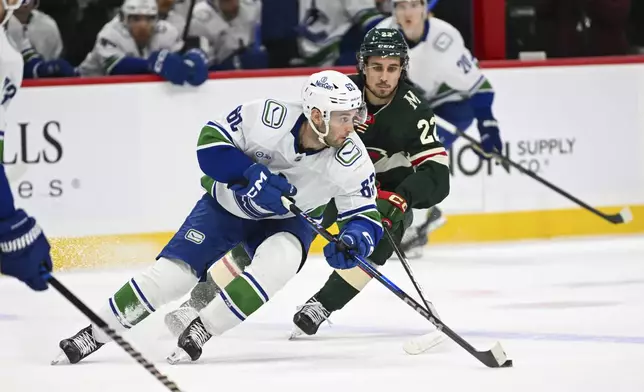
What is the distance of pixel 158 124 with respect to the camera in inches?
271

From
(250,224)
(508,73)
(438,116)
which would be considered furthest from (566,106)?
(250,224)

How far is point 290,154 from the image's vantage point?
4367mm

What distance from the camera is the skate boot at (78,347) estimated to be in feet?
13.9

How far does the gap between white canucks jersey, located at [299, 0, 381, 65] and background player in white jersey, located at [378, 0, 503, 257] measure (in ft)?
1.92

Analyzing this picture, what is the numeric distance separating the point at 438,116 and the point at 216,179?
9.75 feet

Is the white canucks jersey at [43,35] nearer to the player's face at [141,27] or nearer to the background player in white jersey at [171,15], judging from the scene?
the player's face at [141,27]

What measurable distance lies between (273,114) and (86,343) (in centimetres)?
90

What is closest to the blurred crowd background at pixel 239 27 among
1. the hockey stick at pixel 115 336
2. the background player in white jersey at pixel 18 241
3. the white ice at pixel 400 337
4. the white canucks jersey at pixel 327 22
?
the white canucks jersey at pixel 327 22

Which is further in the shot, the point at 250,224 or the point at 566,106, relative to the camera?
the point at 566,106

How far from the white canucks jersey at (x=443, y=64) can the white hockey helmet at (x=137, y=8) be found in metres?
1.18

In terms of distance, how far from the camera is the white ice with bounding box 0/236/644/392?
3996 mm

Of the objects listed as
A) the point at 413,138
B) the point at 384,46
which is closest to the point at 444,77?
the point at 413,138

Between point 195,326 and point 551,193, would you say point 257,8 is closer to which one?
point 551,193

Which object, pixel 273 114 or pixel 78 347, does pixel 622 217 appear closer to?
pixel 273 114
